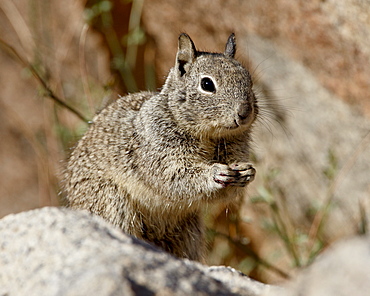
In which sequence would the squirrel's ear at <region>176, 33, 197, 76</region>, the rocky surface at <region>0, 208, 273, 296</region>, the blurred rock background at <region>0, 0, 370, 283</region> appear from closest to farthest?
the rocky surface at <region>0, 208, 273, 296</region> → the squirrel's ear at <region>176, 33, 197, 76</region> → the blurred rock background at <region>0, 0, 370, 283</region>

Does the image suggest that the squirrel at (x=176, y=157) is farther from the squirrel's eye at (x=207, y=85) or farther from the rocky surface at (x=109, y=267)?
the rocky surface at (x=109, y=267)

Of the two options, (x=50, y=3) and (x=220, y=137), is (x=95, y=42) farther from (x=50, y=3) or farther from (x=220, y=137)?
(x=220, y=137)

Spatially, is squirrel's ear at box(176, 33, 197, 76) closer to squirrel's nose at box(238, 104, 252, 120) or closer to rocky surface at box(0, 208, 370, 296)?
squirrel's nose at box(238, 104, 252, 120)

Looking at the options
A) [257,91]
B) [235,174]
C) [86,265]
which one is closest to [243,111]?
[235,174]

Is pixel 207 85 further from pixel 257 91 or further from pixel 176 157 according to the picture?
pixel 257 91

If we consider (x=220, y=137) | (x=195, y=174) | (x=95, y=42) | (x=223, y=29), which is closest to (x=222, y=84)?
(x=220, y=137)

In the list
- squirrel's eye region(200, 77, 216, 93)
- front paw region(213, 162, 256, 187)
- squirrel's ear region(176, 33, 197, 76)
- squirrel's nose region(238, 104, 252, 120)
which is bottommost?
front paw region(213, 162, 256, 187)

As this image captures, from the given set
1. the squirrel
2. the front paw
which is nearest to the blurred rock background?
the squirrel

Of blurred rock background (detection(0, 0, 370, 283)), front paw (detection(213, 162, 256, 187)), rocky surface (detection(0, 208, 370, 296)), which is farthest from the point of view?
blurred rock background (detection(0, 0, 370, 283))
